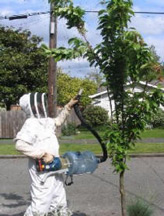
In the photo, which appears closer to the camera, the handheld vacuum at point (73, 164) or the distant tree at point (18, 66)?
the handheld vacuum at point (73, 164)

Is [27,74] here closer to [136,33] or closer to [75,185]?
[75,185]

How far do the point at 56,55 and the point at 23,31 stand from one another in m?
20.1

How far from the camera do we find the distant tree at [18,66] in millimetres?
21828

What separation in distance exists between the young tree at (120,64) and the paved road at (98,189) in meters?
1.80

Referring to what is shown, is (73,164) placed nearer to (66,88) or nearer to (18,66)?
(18,66)

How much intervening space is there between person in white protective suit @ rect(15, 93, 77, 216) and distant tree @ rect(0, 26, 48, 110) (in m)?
17.0

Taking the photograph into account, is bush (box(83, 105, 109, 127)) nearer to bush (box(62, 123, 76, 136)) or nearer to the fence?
bush (box(62, 123, 76, 136))

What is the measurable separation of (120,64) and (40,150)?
4.00ft

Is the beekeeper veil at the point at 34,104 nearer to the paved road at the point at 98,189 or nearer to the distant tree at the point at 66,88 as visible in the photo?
the paved road at the point at 98,189

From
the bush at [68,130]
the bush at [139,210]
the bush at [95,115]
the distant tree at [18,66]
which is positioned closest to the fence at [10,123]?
the distant tree at [18,66]

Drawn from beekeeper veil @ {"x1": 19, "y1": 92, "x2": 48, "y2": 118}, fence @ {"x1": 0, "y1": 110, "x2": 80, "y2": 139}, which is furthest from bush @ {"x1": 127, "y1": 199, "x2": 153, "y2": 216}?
fence @ {"x1": 0, "y1": 110, "x2": 80, "y2": 139}

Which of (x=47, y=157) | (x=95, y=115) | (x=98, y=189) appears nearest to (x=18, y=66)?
(x=95, y=115)

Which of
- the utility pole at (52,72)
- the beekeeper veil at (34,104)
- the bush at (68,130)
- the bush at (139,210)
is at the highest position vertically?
the utility pole at (52,72)

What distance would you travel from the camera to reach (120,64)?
4.17 meters
